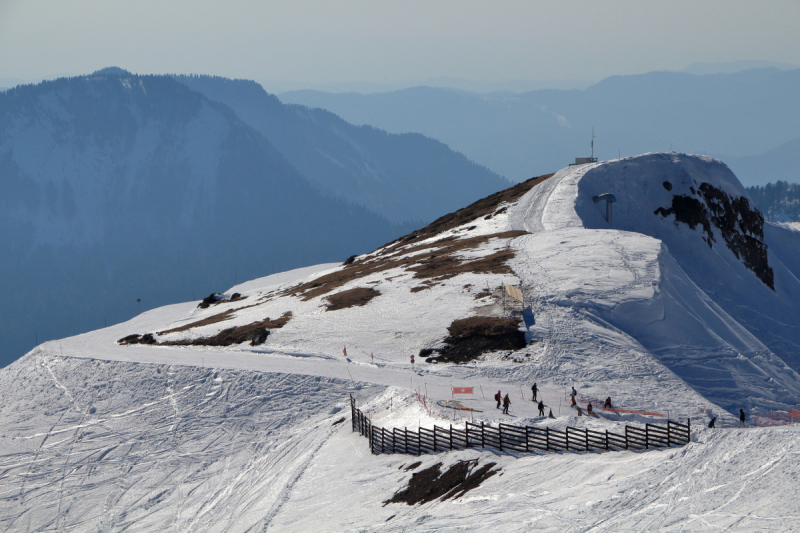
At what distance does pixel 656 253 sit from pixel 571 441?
40189 mm

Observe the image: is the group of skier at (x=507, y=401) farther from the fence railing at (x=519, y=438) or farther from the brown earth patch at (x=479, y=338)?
the brown earth patch at (x=479, y=338)

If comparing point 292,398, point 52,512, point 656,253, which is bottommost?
point 52,512

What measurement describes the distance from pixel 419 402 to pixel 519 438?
11.6m

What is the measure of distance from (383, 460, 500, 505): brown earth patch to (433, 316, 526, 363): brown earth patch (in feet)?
63.8

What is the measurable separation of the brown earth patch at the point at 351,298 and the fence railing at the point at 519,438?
28.2 meters

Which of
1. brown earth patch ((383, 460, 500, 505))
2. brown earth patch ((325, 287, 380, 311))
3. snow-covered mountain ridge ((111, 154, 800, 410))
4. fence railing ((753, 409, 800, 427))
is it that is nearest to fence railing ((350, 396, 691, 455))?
brown earth patch ((383, 460, 500, 505))

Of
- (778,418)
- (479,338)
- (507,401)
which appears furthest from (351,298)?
(778,418)

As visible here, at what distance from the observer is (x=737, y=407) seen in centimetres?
5091

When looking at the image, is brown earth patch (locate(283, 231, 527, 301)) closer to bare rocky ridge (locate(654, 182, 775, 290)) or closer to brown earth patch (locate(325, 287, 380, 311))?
brown earth patch (locate(325, 287, 380, 311))

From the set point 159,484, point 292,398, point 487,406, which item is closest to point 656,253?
point 487,406

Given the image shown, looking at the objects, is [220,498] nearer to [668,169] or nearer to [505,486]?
[505,486]

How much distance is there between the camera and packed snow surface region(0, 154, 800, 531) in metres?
31.2

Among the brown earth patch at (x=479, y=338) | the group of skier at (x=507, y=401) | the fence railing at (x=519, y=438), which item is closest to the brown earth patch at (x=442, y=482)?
the fence railing at (x=519, y=438)

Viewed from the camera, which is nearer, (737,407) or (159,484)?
(159,484)
